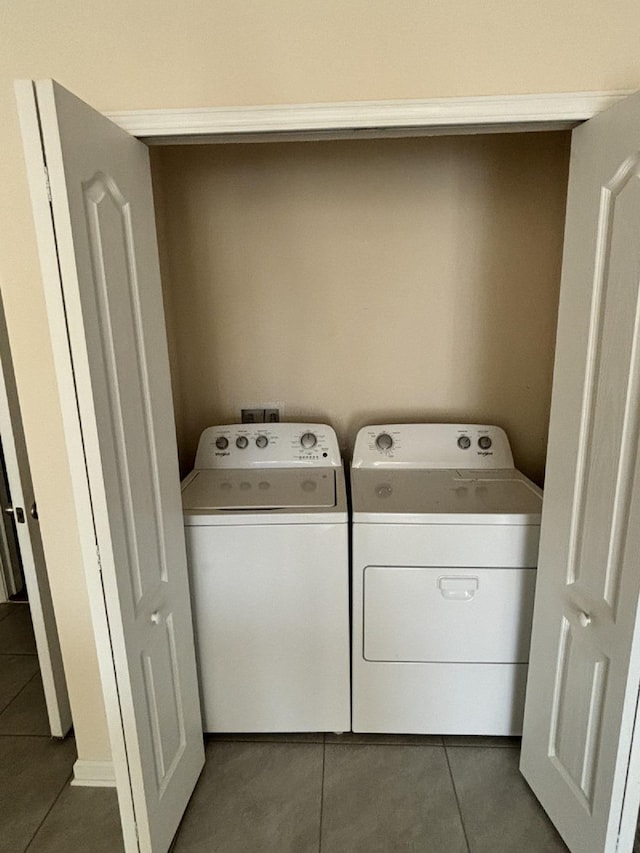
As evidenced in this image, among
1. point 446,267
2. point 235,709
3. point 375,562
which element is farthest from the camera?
point 446,267

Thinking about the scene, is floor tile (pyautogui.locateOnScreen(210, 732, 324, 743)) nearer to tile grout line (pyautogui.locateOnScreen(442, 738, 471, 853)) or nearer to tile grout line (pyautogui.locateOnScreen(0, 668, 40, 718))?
tile grout line (pyautogui.locateOnScreen(442, 738, 471, 853))

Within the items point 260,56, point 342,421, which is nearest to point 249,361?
point 342,421

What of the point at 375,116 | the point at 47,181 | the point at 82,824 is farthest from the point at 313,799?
the point at 375,116

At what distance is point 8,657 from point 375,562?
1.84m

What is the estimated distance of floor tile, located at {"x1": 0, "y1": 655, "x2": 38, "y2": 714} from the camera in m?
2.20

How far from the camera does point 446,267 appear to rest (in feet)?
7.05

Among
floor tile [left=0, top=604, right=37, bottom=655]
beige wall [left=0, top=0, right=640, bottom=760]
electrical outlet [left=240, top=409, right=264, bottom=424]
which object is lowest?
floor tile [left=0, top=604, right=37, bottom=655]

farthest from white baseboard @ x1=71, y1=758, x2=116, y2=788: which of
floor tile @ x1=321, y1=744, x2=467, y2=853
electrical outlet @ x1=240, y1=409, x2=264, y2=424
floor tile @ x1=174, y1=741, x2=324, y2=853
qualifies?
electrical outlet @ x1=240, y1=409, x2=264, y2=424

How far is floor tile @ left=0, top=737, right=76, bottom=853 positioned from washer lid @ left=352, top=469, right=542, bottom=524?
4.42ft

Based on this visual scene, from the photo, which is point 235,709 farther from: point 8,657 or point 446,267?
point 446,267

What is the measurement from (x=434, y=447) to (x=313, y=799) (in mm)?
1279

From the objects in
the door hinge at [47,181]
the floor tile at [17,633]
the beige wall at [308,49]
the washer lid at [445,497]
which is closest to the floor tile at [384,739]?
the washer lid at [445,497]

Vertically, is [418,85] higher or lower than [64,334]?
higher

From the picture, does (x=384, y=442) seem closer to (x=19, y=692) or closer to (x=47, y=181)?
(x=47, y=181)
